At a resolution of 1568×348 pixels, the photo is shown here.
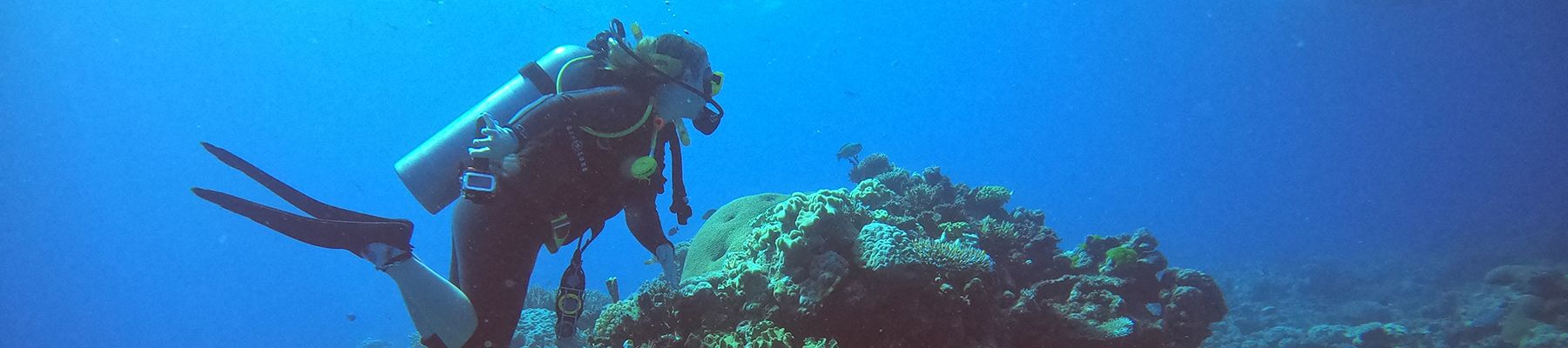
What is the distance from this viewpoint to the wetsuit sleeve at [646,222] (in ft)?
15.9

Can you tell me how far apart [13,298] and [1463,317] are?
463ft

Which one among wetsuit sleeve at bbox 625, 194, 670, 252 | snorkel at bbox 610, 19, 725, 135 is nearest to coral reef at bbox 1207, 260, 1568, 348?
wetsuit sleeve at bbox 625, 194, 670, 252

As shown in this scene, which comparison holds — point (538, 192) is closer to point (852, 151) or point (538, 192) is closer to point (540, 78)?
point (540, 78)

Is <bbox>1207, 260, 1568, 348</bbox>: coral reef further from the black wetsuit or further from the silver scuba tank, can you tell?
the silver scuba tank

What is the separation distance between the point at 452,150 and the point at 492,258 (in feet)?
2.57

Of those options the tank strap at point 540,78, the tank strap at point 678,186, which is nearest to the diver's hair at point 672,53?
the tank strap at point 540,78

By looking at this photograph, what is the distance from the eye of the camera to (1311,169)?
4058 inches

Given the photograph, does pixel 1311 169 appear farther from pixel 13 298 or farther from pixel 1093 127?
pixel 13 298

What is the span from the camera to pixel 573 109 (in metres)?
3.70

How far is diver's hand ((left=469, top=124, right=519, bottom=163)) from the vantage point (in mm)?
3344

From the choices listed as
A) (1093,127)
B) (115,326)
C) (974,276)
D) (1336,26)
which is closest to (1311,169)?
(1336,26)

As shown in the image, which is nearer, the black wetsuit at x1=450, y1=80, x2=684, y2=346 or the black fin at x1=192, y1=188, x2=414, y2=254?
the black fin at x1=192, y1=188, x2=414, y2=254

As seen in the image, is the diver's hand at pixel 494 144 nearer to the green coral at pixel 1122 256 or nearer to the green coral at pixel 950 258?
the green coral at pixel 950 258

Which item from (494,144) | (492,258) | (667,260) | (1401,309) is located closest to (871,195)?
(667,260)
